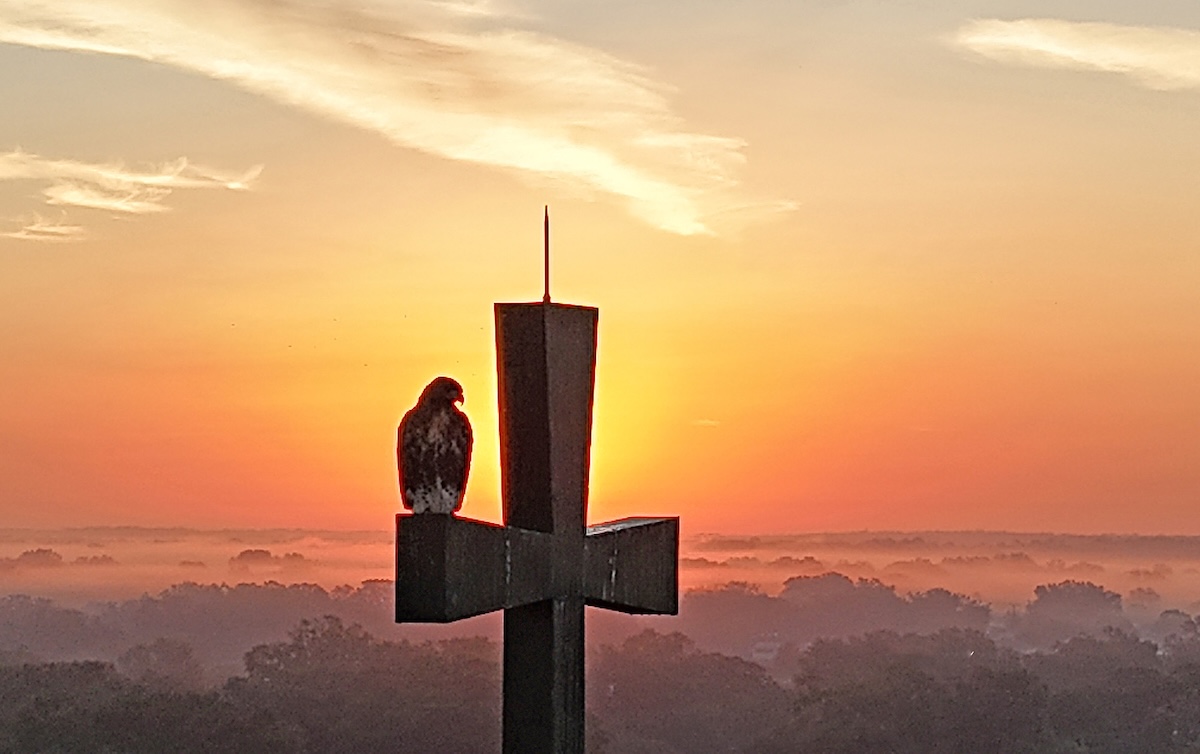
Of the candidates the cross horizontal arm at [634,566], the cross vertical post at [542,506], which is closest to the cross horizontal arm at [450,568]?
the cross vertical post at [542,506]

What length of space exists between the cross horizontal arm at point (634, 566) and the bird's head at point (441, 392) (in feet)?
5.23

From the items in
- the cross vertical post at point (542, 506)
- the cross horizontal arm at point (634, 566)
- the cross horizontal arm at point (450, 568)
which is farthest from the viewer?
the cross horizontal arm at point (634, 566)

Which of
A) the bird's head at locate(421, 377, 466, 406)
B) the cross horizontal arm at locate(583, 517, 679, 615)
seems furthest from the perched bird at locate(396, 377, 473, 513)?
the cross horizontal arm at locate(583, 517, 679, 615)

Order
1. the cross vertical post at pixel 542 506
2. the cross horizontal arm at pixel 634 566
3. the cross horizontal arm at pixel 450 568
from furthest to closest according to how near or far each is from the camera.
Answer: the cross horizontal arm at pixel 634 566 → the cross vertical post at pixel 542 506 → the cross horizontal arm at pixel 450 568

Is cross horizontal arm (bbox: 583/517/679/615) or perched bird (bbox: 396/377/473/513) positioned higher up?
perched bird (bbox: 396/377/473/513)

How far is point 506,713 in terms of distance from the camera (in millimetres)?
9445

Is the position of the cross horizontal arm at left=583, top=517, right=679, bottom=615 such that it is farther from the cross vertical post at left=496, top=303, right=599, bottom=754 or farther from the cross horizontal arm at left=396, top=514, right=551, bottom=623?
the cross horizontal arm at left=396, top=514, right=551, bottom=623

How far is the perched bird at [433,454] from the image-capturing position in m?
8.30

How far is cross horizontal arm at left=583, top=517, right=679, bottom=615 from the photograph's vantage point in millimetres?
9852

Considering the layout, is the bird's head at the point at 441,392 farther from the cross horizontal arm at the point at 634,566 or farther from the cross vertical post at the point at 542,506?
the cross horizontal arm at the point at 634,566

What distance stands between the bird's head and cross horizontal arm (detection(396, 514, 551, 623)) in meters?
0.56

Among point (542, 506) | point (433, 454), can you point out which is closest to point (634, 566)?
point (542, 506)

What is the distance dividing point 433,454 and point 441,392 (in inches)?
13.4

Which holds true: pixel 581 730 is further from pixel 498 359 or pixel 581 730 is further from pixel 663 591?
pixel 498 359
